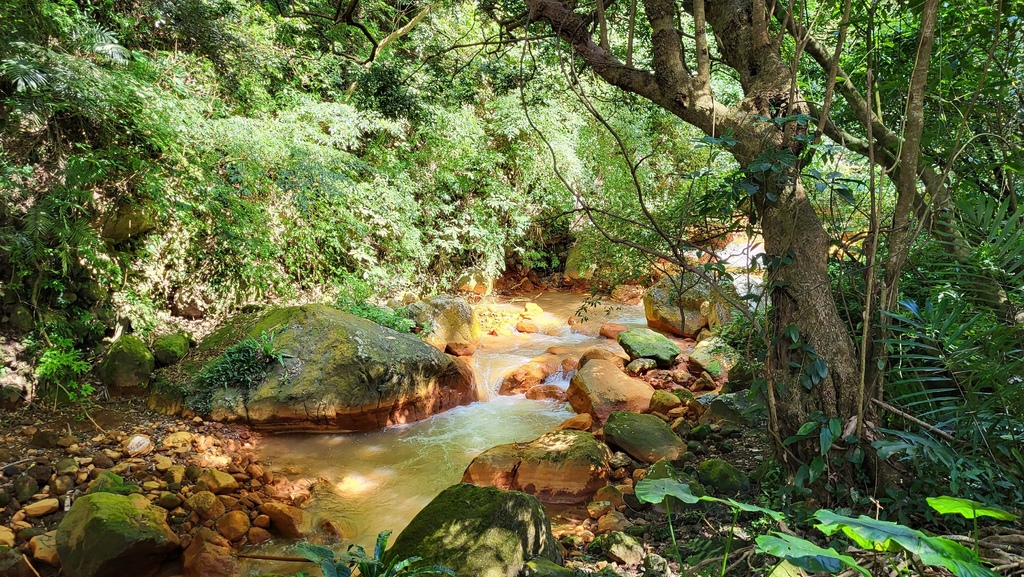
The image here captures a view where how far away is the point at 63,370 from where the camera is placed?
4387 millimetres

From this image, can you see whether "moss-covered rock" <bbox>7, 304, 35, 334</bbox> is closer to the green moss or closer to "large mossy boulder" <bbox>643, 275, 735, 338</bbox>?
the green moss

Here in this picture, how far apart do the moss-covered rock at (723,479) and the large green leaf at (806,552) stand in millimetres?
1722

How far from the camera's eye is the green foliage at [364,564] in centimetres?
178

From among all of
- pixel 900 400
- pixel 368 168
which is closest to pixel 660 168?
pixel 368 168

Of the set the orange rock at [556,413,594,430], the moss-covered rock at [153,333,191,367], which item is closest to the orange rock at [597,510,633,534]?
the orange rock at [556,413,594,430]

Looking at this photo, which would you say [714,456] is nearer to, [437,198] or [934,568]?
[934,568]

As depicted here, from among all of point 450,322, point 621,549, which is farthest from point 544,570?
point 450,322

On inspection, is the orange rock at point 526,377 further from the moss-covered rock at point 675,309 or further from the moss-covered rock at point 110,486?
the moss-covered rock at point 110,486

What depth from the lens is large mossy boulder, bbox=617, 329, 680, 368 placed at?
20.2ft

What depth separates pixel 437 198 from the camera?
28.2 feet

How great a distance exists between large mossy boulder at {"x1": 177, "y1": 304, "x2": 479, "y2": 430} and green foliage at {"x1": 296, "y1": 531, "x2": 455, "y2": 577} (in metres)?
2.68

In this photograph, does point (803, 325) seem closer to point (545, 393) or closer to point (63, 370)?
point (545, 393)

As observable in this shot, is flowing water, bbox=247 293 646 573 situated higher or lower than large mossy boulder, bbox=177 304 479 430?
lower

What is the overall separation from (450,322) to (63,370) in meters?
4.09
